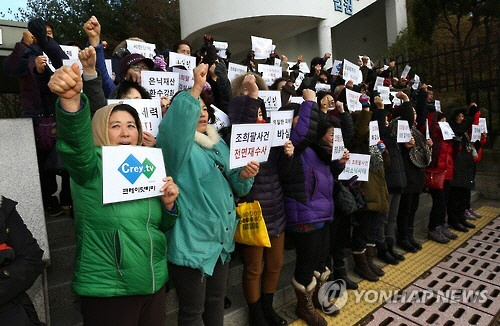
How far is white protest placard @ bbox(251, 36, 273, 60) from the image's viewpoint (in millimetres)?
6117

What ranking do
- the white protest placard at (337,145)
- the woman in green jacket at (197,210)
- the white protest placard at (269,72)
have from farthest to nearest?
the white protest placard at (269,72) < the white protest placard at (337,145) < the woman in green jacket at (197,210)

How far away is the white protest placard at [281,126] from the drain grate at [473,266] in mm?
2777

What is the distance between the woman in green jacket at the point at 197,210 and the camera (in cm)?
196

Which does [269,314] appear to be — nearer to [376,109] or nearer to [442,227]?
[376,109]

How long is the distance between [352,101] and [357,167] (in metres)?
0.90

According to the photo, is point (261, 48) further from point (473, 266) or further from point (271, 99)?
point (473, 266)

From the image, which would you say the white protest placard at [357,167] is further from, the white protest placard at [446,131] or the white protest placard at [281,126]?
the white protest placard at [446,131]

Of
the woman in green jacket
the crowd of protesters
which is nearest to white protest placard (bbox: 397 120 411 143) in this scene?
the crowd of protesters

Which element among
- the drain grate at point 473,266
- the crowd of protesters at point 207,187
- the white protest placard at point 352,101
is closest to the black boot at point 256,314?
the crowd of protesters at point 207,187

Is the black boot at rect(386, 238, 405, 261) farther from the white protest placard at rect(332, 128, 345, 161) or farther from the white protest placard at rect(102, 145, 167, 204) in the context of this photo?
the white protest placard at rect(102, 145, 167, 204)

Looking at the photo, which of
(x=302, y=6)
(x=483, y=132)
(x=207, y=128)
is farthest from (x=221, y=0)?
(x=207, y=128)

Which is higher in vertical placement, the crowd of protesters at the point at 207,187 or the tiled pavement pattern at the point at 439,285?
the crowd of protesters at the point at 207,187

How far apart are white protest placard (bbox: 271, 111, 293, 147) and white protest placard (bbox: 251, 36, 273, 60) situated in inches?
146

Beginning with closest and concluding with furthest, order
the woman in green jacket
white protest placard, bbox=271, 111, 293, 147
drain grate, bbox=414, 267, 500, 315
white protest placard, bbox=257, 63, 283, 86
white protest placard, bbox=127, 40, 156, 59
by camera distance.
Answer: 1. the woman in green jacket
2. white protest placard, bbox=271, 111, 293, 147
3. drain grate, bbox=414, 267, 500, 315
4. white protest placard, bbox=127, 40, 156, 59
5. white protest placard, bbox=257, 63, 283, 86
